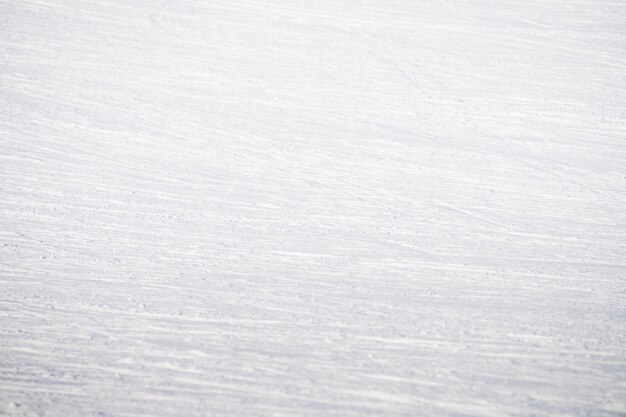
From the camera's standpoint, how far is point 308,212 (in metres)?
3.52

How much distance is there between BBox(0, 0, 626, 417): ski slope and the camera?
237 centimetres

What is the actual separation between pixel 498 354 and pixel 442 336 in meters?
0.20

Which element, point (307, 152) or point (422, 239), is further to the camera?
point (307, 152)

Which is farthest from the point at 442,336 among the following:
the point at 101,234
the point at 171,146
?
the point at 171,146

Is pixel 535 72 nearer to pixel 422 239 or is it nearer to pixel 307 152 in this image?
pixel 307 152

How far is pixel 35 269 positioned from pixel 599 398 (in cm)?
207

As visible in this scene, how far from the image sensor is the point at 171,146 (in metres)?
4.12

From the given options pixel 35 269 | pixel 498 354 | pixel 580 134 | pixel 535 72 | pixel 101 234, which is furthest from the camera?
pixel 535 72

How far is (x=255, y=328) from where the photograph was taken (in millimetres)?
2621

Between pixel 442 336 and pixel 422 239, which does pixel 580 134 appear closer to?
pixel 422 239

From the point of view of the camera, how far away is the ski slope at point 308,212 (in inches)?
93.1

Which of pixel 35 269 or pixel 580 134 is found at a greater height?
pixel 580 134

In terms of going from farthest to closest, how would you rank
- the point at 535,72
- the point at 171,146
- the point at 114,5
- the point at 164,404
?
the point at 114,5 → the point at 535,72 → the point at 171,146 → the point at 164,404

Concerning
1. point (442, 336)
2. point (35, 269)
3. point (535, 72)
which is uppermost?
point (535, 72)
